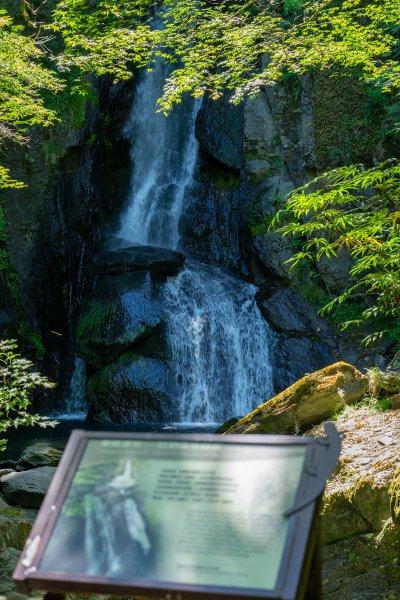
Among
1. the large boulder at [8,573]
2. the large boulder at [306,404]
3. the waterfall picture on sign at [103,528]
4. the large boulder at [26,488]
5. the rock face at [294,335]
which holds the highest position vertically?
the waterfall picture on sign at [103,528]

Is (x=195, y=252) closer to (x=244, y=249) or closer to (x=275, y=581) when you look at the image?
(x=244, y=249)

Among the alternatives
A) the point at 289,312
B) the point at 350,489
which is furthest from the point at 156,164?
the point at 350,489

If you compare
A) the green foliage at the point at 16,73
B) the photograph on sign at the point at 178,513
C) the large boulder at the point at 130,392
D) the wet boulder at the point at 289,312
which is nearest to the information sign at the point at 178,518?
the photograph on sign at the point at 178,513

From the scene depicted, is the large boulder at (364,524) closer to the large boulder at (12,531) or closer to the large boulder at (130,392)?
the large boulder at (12,531)

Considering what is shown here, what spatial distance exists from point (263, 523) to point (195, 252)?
1525cm

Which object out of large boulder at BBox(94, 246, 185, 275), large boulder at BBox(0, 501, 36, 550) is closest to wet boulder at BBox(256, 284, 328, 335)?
large boulder at BBox(94, 246, 185, 275)

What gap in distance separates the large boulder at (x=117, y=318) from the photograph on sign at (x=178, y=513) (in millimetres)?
12006

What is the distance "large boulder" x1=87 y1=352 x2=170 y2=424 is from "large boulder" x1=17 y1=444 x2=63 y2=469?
3.46 m

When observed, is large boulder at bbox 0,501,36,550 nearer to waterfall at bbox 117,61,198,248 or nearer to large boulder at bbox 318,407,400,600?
large boulder at bbox 318,407,400,600

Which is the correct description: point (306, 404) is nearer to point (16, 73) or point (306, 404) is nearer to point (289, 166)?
point (16, 73)

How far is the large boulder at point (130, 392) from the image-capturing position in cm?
1367

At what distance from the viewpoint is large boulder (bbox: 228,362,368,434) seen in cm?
575

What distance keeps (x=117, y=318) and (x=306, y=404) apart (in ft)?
30.2

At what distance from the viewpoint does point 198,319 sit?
1497 centimetres
